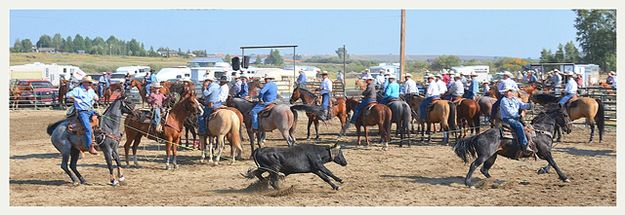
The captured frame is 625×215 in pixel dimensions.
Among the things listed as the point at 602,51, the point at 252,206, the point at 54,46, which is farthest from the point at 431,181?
the point at 54,46

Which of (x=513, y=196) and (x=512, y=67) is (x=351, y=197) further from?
(x=512, y=67)

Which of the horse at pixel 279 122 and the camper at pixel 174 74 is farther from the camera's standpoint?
the camper at pixel 174 74

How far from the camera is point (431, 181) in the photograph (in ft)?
41.1

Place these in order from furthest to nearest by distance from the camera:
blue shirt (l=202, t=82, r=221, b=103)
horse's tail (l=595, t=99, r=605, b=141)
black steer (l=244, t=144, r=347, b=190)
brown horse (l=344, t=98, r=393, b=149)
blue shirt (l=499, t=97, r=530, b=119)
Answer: horse's tail (l=595, t=99, r=605, b=141)
brown horse (l=344, t=98, r=393, b=149)
blue shirt (l=202, t=82, r=221, b=103)
blue shirt (l=499, t=97, r=530, b=119)
black steer (l=244, t=144, r=347, b=190)

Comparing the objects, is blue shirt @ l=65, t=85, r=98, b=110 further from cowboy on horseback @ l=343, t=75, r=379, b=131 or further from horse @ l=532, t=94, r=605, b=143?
horse @ l=532, t=94, r=605, b=143

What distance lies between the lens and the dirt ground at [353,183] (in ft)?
35.3

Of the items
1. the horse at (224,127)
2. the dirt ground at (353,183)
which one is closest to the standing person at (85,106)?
the dirt ground at (353,183)

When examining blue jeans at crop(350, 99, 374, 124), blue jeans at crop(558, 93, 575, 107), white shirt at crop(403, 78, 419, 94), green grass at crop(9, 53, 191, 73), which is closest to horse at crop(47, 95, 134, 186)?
blue jeans at crop(350, 99, 374, 124)

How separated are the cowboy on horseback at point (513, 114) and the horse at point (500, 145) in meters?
0.14

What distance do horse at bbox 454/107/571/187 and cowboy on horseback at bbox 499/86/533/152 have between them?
0.14 meters

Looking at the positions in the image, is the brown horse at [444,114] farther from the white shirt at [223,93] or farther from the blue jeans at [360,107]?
the white shirt at [223,93]

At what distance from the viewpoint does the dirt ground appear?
10766 millimetres

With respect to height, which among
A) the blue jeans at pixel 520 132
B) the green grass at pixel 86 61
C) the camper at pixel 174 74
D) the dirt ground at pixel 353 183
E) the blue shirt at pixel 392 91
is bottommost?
the dirt ground at pixel 353 183

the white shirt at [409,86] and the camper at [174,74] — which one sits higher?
the camper at [174,74]
